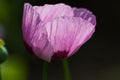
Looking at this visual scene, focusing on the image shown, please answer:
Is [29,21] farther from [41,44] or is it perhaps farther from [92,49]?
[92,49]

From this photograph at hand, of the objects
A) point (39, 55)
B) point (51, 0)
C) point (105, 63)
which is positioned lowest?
point (105, 63)

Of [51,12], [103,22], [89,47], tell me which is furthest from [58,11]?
[103,22]

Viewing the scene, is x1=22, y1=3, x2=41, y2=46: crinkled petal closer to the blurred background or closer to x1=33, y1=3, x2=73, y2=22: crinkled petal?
x1=33, y1=3, x2=73, y2=22: crinkled petal

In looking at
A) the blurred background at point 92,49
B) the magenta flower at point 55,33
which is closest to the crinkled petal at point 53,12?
the magenta flower at point 55,33

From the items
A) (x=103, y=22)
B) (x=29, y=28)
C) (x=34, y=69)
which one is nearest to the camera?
(x=29, y=28)

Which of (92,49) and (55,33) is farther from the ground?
(55,33)

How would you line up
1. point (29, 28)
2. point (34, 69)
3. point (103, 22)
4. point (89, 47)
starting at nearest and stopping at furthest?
point (29, 28) → point (34, 69) → point (89, 47) → point (103, 22)

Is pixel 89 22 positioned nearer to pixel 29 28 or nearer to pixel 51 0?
pixel 29 28

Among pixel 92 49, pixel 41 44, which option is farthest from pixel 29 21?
pixel 92 49

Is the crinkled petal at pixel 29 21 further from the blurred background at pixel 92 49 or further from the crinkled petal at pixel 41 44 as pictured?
the blurred background at pixel 92 49
